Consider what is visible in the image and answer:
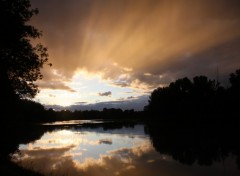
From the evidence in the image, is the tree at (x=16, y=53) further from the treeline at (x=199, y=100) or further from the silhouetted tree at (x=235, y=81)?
the silhouetted tree at (x=235, y=81)

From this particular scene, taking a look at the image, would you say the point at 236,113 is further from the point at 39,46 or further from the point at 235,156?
the point at 39,46

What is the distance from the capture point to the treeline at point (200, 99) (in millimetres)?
100306

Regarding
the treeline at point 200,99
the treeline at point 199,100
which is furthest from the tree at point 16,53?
the treeline at point 200,99

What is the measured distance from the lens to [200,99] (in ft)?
403

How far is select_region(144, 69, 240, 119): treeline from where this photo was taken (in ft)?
329

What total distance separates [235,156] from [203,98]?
296ft

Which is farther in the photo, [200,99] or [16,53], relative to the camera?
[200,99]

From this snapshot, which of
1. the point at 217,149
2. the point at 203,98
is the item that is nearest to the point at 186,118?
the point at 203,98

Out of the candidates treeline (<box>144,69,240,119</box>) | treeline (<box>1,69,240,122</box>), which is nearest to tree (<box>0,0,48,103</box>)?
treeline (<box>1,69,240,122</box>)

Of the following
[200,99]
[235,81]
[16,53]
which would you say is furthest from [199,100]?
[16,53]

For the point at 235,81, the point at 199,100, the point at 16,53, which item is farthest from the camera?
the point at 199,100

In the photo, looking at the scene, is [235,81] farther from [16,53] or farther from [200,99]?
[16,53]

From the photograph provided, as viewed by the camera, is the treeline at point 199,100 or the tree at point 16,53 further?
the treeline at point 199,100

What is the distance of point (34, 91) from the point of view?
29.0 metres
